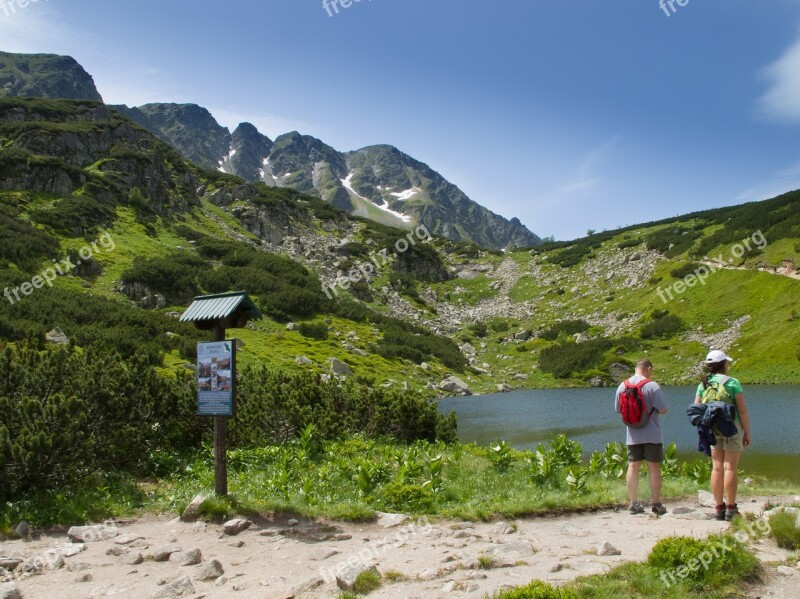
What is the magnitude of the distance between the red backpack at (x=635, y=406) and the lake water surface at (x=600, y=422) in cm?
1241

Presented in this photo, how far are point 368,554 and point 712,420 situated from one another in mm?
5907

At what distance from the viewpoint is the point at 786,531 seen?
7.24m

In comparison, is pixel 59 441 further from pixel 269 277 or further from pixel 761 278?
pixel 761 278

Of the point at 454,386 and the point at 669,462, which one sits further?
the point at 454,386

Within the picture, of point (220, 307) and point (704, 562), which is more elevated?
point (220, 307)

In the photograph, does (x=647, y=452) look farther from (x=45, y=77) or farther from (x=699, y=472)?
(x=45, y=77)

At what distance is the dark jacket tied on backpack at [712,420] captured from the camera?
8.41 meters

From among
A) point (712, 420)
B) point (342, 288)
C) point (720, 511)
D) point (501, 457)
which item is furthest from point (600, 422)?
point (342, 288)

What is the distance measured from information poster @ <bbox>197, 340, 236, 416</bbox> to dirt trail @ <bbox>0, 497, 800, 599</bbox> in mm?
2118

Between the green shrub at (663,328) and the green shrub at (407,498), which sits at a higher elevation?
the green shrub at (663,328)

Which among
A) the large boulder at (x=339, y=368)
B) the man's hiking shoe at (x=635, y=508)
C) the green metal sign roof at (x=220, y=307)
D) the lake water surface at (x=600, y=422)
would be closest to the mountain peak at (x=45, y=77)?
the large boulder at (x=339, y=368)

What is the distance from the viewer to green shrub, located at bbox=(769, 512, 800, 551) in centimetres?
714

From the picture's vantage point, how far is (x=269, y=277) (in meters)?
61.6

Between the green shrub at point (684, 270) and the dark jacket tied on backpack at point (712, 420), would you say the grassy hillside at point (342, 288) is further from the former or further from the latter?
the dark jacket tied on backpack at point (712, 420)
